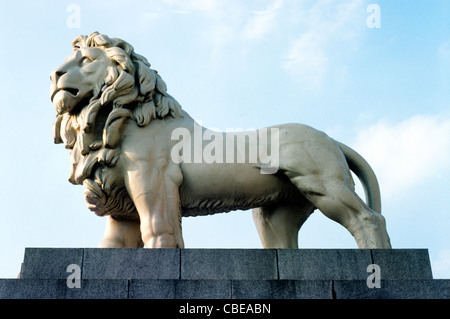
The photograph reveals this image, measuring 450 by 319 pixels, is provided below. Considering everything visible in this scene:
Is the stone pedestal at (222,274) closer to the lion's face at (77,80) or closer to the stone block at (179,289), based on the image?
the stone block at (179,289)

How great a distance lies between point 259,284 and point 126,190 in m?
2.32

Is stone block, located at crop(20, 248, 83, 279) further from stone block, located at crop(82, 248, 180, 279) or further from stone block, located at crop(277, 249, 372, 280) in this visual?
stone block, located at crop(277, 249, 372, 280)

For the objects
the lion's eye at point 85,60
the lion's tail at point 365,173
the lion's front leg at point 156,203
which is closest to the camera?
the lion's front leg at point 156,203

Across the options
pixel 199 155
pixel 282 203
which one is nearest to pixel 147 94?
pixel 199 155

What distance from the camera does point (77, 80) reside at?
7.31m

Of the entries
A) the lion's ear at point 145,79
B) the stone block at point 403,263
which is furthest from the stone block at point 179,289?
the lion's ear at point 145,79

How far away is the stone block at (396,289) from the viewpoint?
18.4 feet

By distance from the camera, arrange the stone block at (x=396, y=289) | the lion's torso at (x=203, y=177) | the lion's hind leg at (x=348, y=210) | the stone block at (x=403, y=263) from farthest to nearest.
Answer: the lion's torso at (x=203, y=177)
the lion's hind leg at (x=348, y=210)
the stone block at (x=403, y=263)
the stone block at (x=396, y=289)

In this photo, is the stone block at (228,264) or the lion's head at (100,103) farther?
the lion's head at (100,103)

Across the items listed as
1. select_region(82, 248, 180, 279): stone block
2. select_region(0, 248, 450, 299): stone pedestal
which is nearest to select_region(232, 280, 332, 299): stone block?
select_region(0, 248, 450, 299): stone pedestal

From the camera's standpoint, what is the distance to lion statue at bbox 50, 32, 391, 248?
6.95 meters

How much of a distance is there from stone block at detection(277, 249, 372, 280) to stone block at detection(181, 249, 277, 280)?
137 mm

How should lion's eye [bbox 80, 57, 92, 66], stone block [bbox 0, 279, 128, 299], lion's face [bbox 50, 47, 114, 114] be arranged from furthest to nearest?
lion's eye [bbox 80, 57, 92, 66]
lion's face [bbox 50, 47, 114, 114]
stone block [bbox 0, 279, 128, 299]

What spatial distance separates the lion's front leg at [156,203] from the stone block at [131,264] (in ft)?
2.36
